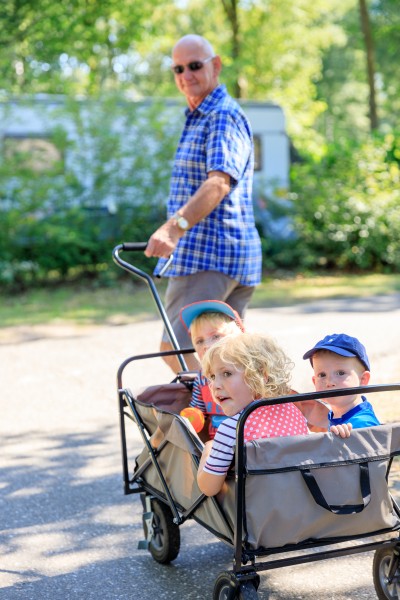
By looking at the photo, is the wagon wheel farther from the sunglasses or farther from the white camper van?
the white camper van

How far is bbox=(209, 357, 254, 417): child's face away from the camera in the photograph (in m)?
2.96

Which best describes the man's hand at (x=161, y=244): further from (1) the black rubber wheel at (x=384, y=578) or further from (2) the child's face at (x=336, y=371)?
(1) the black rubber wheel at (x=384, y=578)

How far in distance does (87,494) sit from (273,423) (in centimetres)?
193

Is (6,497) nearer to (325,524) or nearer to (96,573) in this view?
(96,573)

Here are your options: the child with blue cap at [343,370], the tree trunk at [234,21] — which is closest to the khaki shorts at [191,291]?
the child with blue cap at [343,370]

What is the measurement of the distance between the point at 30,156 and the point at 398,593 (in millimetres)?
11120

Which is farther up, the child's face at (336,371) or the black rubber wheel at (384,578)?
the child's face at (336,371)

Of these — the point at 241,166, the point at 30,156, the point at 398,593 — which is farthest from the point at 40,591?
the point at 30,156

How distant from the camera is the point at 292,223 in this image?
1553 centimetres

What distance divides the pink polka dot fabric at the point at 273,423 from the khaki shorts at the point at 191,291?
144 cm

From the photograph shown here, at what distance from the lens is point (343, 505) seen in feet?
9.30

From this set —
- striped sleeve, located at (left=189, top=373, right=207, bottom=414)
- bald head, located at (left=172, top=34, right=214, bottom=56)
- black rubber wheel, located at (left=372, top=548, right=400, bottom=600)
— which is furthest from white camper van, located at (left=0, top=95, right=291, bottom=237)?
black rubber wheel, located at (left=372, top=548, right=400, bottom=600)

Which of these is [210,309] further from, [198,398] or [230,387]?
[230,387]

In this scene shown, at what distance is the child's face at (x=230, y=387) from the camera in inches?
117
